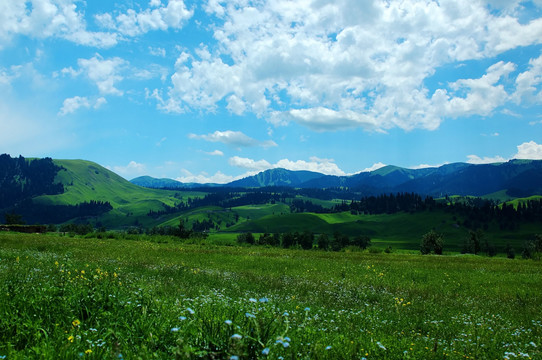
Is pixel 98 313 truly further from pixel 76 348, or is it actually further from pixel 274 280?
A: pixel 274 280

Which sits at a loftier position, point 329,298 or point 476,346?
point 476,346

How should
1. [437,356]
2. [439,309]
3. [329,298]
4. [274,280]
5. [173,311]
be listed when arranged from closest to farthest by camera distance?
[437,356]
[173,311]
[439,309]
[329,298]
[274,280]

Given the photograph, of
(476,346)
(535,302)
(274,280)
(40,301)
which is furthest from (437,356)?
(535,302)

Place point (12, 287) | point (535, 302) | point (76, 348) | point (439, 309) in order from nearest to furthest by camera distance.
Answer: point (76, 348) < point (12, 287) < point (439, 309) < point (535, 302)

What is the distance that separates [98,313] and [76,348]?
209 cm

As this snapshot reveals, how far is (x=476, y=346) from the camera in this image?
678cm

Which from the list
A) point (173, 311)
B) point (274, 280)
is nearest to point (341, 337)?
point (173, 311)

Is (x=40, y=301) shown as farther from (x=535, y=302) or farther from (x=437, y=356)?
(x=535, y=302)

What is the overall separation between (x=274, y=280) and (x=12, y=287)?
37.1ft

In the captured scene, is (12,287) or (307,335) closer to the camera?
A: (307,335)

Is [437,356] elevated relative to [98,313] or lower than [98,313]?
lower

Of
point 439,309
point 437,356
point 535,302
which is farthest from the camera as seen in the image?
point 535,302

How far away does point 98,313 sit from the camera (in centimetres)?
614

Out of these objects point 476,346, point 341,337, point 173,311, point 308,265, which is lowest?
point 308,265
